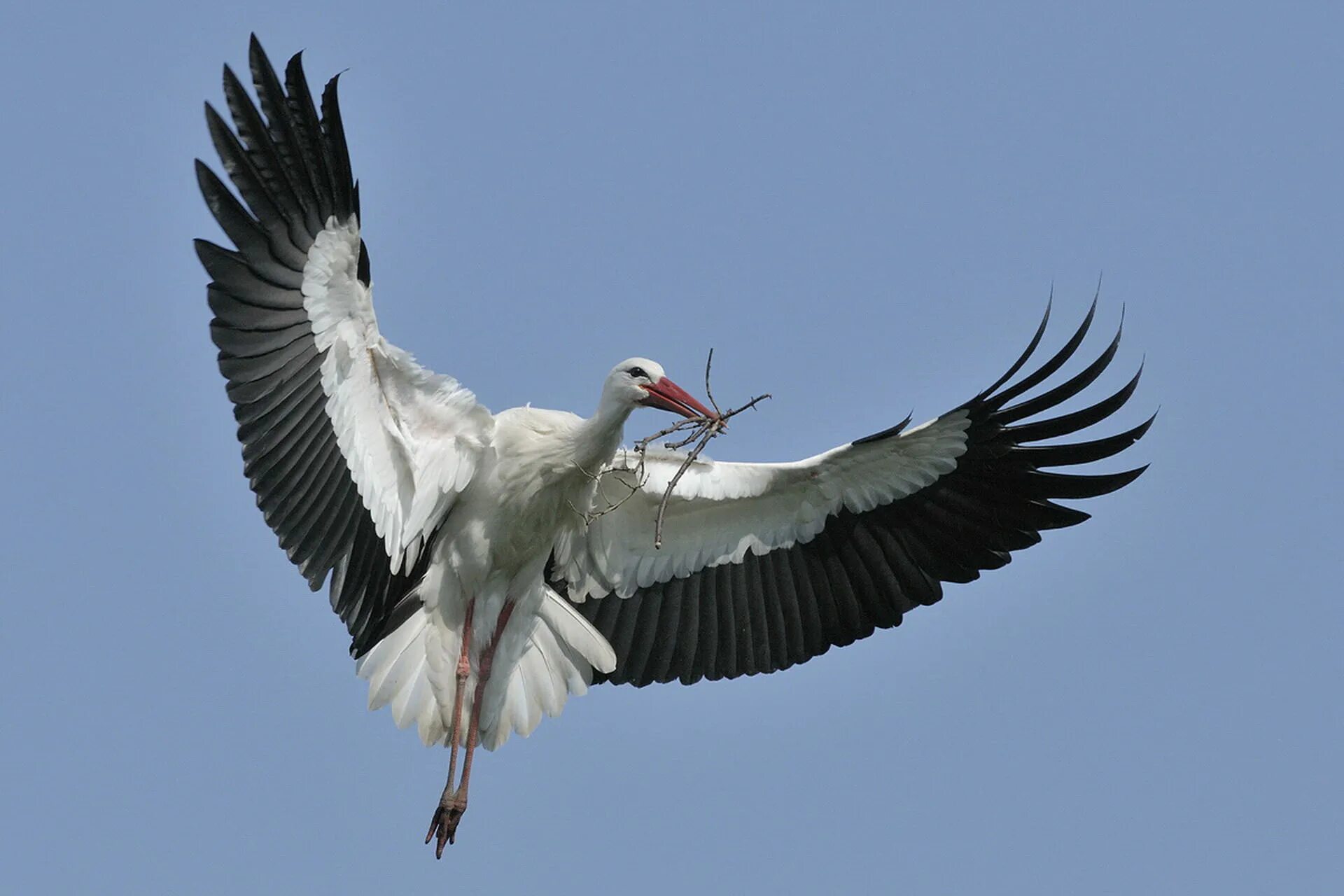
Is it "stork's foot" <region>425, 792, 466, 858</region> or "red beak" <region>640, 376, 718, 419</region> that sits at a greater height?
"red beak" <region>640, 376, 718, 419</region>

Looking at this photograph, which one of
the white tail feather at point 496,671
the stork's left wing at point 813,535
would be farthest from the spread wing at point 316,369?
the stork's left wing at point 813,535

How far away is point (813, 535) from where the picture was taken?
11867 millimetres

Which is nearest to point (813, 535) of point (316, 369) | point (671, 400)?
point (671, 400)

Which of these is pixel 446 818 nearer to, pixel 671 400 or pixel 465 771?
pixel 465 771

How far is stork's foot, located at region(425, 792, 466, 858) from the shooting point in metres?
11.2

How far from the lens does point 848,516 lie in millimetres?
11781

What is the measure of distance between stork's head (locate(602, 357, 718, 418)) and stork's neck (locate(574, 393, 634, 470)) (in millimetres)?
43

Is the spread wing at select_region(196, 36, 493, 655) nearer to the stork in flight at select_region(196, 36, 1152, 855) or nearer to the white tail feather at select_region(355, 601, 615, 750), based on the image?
the stork in flight at select_region(196, 36, 1152, 855)

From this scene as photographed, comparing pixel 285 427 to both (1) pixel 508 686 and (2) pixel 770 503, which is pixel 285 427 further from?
(2) pixel 770 503

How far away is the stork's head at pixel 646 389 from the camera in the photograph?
10.8m

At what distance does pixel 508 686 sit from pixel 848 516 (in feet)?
7.11

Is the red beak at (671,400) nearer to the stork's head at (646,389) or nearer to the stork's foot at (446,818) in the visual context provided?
the stork's head at (646,389)

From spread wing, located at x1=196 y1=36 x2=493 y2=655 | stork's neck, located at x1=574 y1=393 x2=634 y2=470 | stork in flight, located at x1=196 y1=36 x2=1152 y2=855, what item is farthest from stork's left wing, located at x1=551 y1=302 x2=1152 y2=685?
spread wing, located at x1=196 y1=36 x2=493 y2=655

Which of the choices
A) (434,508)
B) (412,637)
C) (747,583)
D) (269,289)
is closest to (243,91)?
(269,289)
